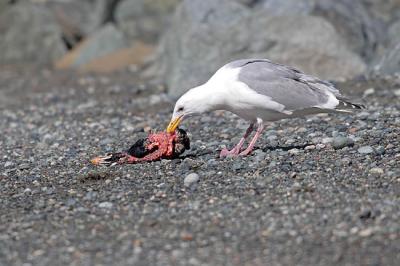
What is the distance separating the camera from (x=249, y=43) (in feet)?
45.1

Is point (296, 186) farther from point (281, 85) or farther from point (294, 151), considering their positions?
point (281, 85)

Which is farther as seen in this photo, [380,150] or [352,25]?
[352,25]

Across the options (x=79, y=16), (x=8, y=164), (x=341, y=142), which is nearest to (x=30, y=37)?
(x=79, y=16)

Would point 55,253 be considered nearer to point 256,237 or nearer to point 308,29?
point 256,237

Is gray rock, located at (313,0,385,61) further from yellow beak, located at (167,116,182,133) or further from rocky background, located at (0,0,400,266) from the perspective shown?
yellow beak, located at (167,116,182,133)

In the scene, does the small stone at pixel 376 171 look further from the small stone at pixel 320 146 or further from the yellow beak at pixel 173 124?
the yellow beak at pixel 173 124

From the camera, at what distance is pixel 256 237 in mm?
5836

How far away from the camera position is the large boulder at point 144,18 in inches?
787

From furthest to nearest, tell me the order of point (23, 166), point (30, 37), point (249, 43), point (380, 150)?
point (30, 37)
point (249, 43)
point (23, 166)
point (380, 150)

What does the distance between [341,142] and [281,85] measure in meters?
0.86

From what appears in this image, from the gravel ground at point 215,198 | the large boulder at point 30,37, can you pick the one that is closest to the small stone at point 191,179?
the gravel ground at point 215,198

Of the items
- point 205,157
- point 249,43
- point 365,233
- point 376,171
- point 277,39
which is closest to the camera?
point 365,233

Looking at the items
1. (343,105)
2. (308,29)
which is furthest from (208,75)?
(343,105)

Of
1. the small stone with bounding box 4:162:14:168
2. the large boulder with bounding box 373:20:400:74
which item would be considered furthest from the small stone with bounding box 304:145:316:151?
the large boulder with bounding box 373:20:400:74
